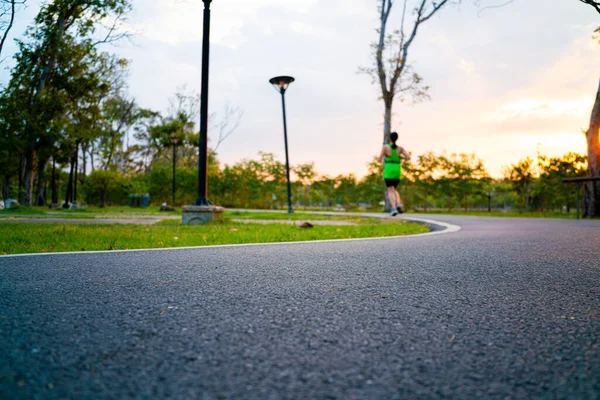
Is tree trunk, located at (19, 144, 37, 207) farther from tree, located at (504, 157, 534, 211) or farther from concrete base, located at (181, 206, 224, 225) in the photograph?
tree, located at (504, 157, 534, 211)

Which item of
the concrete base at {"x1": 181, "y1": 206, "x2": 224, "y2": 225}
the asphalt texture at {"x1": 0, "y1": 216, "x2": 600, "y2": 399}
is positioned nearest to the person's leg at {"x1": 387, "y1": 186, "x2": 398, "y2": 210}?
the concrete base at {"x1": 181, "y1": 206, "x2": 224, "y2": 225}

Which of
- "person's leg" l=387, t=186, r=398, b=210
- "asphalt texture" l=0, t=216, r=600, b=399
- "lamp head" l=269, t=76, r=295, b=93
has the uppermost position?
"lamp head" l=269, t=76, r=295, b=93

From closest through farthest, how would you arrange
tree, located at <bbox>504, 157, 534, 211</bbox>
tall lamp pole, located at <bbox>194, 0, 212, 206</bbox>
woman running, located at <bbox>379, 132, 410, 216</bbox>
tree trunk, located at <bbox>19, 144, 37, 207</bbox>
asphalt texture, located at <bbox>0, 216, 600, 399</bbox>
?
asphalt texture, located at <bbox>0, 216, 600, 399</bbox>, tall lamp pole, located at <bbox>194, 0, 212, 206</bbox>, woman running, located at <bbox>379, 132, 410, 216</bbox>, tree trunk, located at <bbox>19, 144, 37, 207</bbox>, tree, located at <bbox>504, 157, 534, 211</bbox>

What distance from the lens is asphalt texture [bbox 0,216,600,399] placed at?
1059 millimetres

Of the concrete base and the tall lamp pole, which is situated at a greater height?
the tall lamp pole

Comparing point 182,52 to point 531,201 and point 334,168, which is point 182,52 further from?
point 531,201

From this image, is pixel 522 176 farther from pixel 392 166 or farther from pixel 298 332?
pixel 298 332

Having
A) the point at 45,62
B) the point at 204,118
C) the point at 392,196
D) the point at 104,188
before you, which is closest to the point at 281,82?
the point at 392,196

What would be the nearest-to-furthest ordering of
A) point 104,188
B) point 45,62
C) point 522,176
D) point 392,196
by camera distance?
point 392,196, point 45,62, point 104,188, point 522,176

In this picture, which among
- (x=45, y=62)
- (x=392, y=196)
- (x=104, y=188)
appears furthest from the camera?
(x=104, y=188)

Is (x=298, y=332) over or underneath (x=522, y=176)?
underneath

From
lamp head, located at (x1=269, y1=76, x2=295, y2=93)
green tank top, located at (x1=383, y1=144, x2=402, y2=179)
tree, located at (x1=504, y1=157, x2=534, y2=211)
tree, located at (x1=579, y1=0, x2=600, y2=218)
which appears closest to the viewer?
green tank top, located at (x1=383, y1=144, x2=402, y2=179)

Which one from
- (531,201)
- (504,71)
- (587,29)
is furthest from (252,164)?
(531,201)

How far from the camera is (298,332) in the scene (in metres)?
1.49
